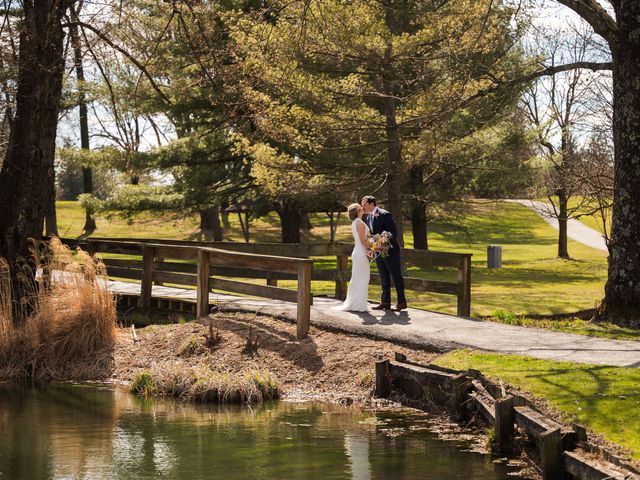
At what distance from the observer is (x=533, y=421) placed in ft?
29.7

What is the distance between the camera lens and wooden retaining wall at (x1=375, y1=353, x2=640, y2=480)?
26.4 feet

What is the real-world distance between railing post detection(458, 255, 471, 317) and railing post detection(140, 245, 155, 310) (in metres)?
6.00

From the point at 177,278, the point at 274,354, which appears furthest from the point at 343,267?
the point at 274,354

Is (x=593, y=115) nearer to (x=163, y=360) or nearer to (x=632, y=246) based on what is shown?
(x=632, y=246)

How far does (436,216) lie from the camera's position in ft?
119

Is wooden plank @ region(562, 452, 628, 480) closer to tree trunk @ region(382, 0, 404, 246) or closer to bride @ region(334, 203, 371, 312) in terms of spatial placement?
bride @ region(334, 203, 371, 312)

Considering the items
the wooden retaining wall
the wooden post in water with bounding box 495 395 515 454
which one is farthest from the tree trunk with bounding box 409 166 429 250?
the wooden post in water with bounding box 495 395 515 454

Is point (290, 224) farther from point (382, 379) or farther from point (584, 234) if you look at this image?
point (584, 234)

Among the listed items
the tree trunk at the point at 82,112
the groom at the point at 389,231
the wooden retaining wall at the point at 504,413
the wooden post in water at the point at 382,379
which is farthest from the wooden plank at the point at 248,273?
the wooden retaining wall at the point at 504,413

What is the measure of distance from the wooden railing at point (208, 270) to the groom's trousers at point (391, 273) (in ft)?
4.82

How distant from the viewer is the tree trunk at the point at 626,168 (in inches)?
615

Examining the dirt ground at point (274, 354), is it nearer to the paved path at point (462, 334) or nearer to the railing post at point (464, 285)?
the paved path at point (462, 334)

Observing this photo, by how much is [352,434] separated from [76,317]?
6.01m

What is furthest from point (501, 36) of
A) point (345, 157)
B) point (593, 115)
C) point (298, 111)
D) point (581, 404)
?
point (581, 404)
